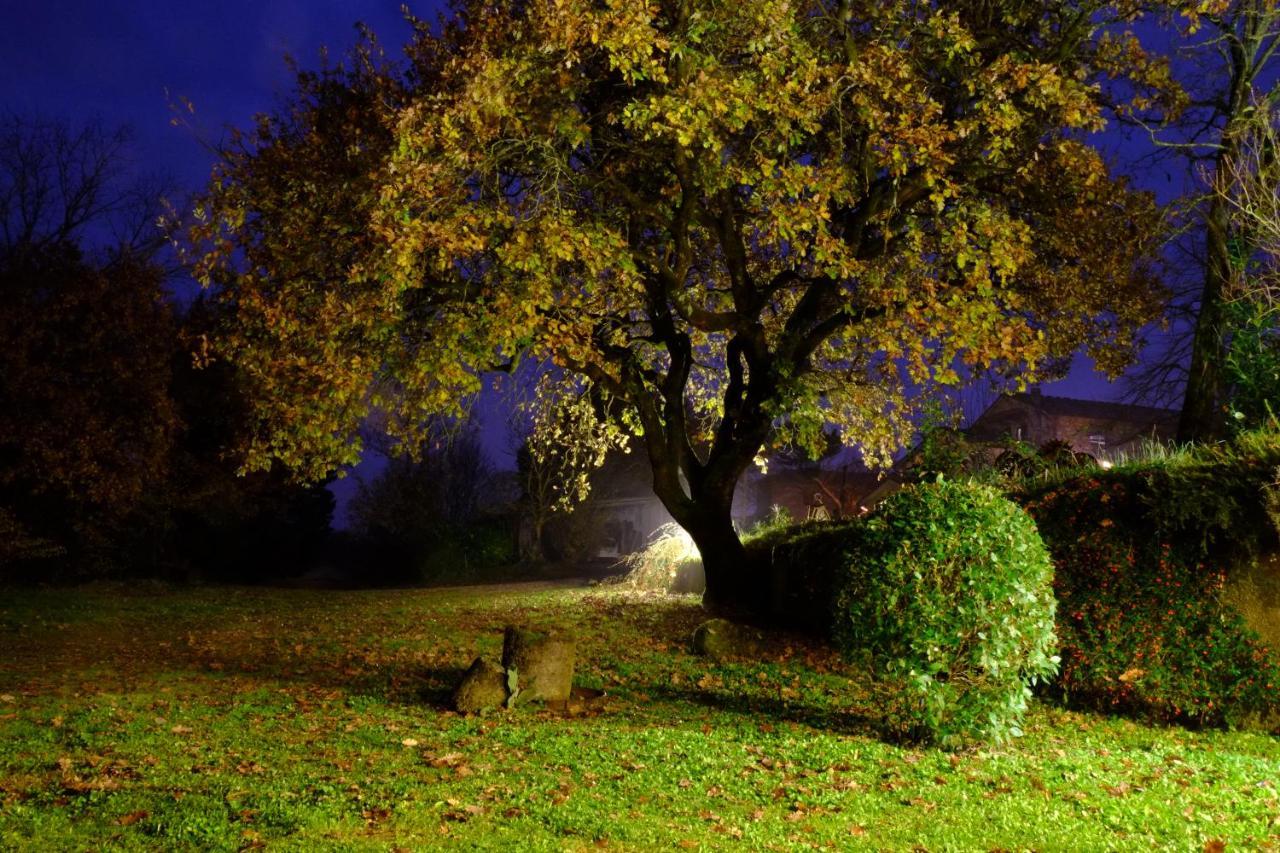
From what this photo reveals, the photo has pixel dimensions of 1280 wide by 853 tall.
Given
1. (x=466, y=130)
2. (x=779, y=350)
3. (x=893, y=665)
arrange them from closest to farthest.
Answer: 1. (x=893, y=665)
2. (x=466, y=130)
3. (x=779, y=350)

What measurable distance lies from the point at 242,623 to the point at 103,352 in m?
8.22

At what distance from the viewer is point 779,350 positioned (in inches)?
→ 534

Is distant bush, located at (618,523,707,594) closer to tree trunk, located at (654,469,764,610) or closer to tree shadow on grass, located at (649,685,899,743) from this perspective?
tree trunk, located at (654,469,764,610)

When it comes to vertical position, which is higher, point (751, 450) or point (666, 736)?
point (751, 450)

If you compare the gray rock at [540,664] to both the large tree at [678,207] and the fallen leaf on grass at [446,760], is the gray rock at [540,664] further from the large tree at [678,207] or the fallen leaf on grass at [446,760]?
the large tree at [678,207]

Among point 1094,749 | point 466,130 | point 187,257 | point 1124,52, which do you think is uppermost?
point 1124,52

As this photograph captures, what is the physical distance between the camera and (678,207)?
1262cm

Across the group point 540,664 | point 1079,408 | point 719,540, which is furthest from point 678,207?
point 1079,408

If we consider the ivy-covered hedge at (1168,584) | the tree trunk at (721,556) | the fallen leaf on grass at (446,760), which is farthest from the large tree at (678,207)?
the fallen leaf on grass at (446,760)

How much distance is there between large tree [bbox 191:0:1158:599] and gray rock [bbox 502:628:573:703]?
3.83 m

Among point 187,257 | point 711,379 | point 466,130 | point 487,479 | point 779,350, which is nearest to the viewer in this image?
point 466,130

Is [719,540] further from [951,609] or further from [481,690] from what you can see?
[951,609]

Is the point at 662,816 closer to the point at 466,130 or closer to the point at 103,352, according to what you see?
the point at 466,130

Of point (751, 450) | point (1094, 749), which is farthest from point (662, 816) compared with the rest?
point (751, 450)
